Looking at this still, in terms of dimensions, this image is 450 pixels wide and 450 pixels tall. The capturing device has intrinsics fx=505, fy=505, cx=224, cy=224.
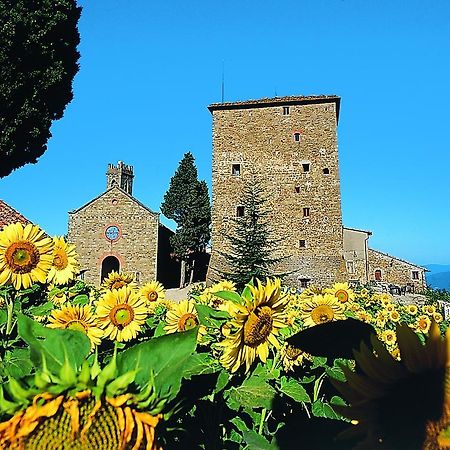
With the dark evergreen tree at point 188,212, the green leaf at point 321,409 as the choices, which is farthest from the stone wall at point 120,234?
the green leaf at point 321,409

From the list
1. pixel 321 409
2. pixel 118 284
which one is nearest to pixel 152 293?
pixel 118 284

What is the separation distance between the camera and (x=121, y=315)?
2.33 meters

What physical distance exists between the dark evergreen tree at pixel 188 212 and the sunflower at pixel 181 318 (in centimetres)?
2483

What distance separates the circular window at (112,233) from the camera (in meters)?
25.8

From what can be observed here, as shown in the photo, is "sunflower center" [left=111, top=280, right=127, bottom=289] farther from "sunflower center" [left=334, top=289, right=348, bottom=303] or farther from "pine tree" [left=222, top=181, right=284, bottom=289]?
"pine tree" [left=222, top=181, right=284, bottom=289]

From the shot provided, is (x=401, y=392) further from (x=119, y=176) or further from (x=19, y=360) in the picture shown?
(x=119, y=176)

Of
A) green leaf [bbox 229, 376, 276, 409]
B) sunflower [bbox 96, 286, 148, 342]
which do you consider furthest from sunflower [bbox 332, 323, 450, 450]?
sunflower [bbox 96, 286, 148, 342]

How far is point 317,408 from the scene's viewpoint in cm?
181

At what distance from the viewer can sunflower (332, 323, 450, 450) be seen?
0.58 meters

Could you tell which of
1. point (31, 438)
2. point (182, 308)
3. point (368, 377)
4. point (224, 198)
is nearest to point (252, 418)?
point (182, 308)

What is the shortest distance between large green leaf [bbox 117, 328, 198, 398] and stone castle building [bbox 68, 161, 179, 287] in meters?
24.7

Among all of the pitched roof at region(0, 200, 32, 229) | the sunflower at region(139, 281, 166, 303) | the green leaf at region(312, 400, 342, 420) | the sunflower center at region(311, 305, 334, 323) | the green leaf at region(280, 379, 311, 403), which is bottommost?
the green leaf at region(312, 400, 342, 420)

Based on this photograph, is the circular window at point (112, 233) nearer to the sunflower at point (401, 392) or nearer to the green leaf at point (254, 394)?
the green leaf at point (254, 394)

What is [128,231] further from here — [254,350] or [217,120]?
[254,350]
